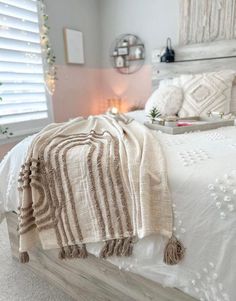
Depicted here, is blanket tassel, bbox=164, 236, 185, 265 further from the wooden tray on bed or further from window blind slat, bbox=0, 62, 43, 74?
window blind slat, bbox=0, 62, 43, 74

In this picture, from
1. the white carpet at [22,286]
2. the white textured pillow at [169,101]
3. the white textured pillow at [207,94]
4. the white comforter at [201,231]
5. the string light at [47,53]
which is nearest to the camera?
the white comforter at [201,231]

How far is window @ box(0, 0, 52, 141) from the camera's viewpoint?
2586 millimetres

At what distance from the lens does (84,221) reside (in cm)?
99

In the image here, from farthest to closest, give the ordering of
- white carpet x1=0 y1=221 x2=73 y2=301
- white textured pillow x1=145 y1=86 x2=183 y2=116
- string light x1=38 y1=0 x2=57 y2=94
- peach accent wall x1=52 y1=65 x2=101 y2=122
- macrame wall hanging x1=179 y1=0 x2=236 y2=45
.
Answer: peach accent wall x1=52 y1=65 x2=101 y2=122 < string light x1=38 y1=0 x2=57 y2=94 < macrame wall hanging x1=179 y1=0 x2=236 y2=45 < white textured pillow x1=145 y1=86 x2=183 y2=116 < white carpet x1=0 y1=221 x2=73 y2=301

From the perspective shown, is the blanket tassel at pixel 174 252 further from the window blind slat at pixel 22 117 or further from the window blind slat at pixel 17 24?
the window blind slat at pixel 17 24

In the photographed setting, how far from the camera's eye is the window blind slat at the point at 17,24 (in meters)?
2.54

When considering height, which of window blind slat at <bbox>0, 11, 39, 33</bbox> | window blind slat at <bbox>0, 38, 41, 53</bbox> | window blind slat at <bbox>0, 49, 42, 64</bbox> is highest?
window blind slat at <bbox>0, 11, 39, 33</bbox>

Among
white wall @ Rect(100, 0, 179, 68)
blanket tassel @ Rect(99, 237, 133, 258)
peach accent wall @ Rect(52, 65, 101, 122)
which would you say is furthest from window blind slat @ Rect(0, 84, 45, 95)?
blanket tassel @ Rect(99, 237, 133, 258)

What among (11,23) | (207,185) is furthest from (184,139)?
(11,23)

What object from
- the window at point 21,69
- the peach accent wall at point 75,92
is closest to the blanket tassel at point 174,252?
the window at point 21,69

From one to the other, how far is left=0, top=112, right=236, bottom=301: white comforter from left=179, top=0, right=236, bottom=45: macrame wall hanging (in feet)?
6.92

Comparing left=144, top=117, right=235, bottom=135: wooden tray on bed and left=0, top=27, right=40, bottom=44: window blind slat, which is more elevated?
left=0, top=27, right=40, bottom=44: window blind slat

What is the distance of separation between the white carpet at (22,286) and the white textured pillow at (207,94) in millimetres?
1628

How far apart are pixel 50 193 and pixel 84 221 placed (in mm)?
190
